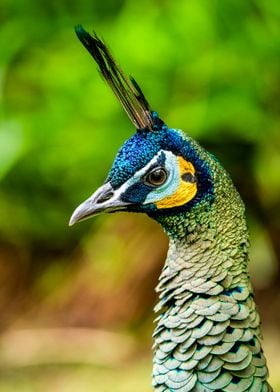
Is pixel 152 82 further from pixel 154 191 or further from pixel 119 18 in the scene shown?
pixel 154 191

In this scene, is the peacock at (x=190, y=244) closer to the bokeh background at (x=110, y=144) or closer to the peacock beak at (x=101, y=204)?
the peacock beak at (x=101, y=204)

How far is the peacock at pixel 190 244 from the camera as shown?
173 cm

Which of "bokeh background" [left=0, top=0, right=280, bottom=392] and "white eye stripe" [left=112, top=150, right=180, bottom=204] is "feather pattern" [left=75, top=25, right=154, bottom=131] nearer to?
"white eye stripe" [left=112, top=150, right=180, bottom=204]

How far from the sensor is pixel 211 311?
5.91 feet

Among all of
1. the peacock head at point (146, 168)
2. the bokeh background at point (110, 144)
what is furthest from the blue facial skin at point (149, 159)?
the bokeh background at point (110, 144)

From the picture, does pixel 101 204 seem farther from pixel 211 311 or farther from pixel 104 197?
pixel 211 311

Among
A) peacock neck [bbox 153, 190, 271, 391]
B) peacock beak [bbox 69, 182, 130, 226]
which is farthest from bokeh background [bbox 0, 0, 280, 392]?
peacock beak [bbox 69, 182, 130, 226]

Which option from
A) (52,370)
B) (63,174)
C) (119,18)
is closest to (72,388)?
(52,370)

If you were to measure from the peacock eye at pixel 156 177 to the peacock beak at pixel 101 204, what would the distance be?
0.06 meters

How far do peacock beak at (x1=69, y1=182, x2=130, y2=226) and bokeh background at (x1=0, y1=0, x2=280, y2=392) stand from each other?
1.68 metres

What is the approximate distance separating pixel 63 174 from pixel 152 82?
578 millimetres

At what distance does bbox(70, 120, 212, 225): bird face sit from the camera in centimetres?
172

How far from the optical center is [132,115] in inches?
68.6

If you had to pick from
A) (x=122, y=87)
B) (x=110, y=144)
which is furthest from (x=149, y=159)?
(x=110, y=144)
